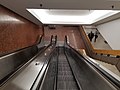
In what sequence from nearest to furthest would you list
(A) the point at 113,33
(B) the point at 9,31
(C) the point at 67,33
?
(B) the point at 9,31, (A) the point at 113,33, (C) the point at 67,33

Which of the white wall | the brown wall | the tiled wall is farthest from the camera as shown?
the tiled wall

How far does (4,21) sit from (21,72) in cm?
287

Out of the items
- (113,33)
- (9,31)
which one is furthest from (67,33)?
(9,31)

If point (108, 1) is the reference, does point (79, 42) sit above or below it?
below

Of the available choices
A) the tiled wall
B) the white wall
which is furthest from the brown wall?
the tiled wall

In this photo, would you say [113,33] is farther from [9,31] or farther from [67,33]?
[67,33]

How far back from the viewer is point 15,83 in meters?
2.09

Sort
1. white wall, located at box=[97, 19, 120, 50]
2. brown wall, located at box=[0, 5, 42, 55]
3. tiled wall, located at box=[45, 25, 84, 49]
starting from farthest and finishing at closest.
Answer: tiled wall, located at box=[45, 25, 84, 49] < white wall, located at box=[97, 19, 120, 50] < brown wall, located at box=[0, 5, 42, 55]

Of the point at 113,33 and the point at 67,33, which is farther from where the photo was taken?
the point at 67,33

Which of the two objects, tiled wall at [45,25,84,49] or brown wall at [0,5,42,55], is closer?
brown wall at [0,5,42,55]

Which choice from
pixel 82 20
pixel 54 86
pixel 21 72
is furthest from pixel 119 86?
pixel 82 20

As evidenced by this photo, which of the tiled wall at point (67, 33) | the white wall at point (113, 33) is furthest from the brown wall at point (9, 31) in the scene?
the tiled wall at point (67, 33)

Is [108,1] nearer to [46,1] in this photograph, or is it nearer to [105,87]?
[46,1]

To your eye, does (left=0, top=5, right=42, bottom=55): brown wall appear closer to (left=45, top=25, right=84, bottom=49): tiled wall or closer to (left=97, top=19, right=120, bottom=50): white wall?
(left=97, top=19, right=120, bottom=50): white wall
